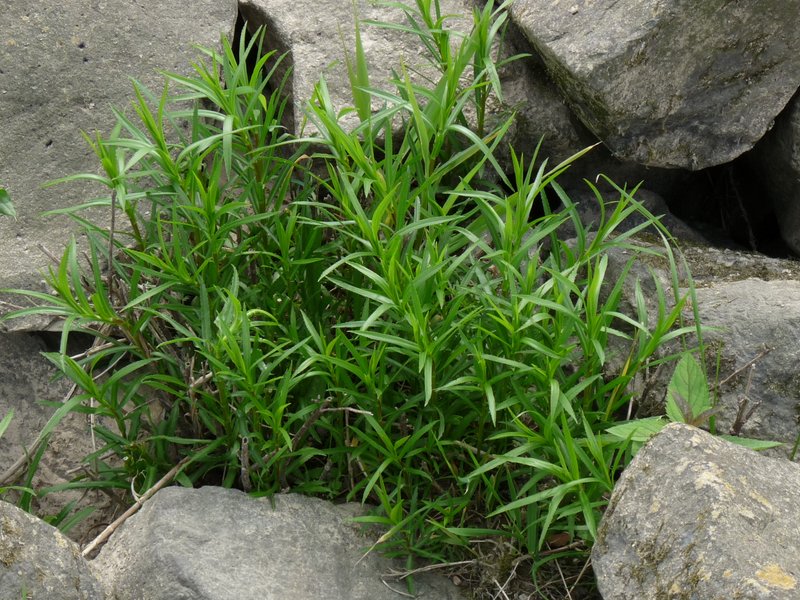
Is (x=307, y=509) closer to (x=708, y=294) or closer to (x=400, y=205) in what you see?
(x=400, y=205)

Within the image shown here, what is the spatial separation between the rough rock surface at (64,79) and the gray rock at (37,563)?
82 cm

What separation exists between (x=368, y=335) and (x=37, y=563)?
2.56 feet

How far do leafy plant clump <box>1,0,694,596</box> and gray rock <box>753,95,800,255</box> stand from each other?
0.72 meters

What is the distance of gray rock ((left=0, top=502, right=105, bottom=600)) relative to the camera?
1.81 m

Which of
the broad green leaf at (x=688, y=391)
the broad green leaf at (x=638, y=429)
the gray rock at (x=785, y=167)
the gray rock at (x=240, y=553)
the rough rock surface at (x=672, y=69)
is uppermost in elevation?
the rough rock surface at (x=672, y=69)

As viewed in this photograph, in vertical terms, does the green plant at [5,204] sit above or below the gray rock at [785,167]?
above

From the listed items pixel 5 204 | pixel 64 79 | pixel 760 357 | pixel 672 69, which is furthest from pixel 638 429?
pixel 64 79

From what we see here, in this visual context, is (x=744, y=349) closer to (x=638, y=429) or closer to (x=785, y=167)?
(x=638, y=429)

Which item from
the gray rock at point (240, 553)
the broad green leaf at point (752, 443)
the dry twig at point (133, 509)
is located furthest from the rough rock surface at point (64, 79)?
the broad green leaf at point (752, 443)

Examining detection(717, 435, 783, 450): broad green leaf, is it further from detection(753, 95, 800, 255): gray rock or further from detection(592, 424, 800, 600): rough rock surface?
detection(753, 95, 800, 255): gray rock

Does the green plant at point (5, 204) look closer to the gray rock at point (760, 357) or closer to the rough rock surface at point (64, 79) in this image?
the rough rock surface at point (64, 79)

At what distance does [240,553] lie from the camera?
2.06 meters

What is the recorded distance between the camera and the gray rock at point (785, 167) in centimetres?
273

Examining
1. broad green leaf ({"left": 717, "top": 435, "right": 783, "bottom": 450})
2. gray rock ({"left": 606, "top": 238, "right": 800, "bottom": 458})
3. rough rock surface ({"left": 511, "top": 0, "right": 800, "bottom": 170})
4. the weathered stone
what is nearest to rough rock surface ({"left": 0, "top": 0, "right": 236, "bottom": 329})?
the weathered stone
